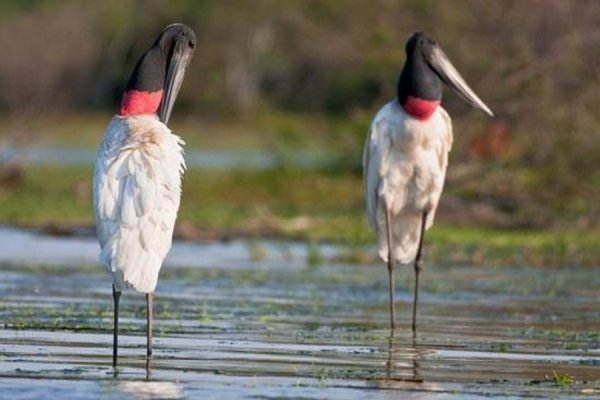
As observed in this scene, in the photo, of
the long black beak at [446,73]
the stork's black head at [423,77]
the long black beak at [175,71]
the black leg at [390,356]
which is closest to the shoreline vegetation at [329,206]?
the long black beak at [446,73]

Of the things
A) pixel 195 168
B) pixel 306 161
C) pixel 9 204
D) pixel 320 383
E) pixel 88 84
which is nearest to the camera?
pixel 320 383

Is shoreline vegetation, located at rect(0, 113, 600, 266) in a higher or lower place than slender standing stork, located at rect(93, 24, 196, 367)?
higher

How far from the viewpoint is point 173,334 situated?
11.1m

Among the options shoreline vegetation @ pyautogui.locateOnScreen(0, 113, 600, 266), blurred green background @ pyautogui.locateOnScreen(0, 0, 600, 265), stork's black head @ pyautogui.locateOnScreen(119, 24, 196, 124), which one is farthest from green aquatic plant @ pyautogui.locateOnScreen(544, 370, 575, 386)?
blurred green background @ pyautogui.locateOnScreen(0, 0, 600, 265)

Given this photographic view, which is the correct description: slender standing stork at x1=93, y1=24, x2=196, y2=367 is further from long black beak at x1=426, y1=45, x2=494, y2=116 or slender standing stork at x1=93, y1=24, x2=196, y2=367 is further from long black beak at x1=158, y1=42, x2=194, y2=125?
long black beak at x1=426, y1=45, x2=494, y2=116

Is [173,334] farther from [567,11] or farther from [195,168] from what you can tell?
[195,168]

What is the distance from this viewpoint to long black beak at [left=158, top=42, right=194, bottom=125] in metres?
10.8

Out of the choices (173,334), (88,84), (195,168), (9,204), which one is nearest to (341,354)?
(173,334)

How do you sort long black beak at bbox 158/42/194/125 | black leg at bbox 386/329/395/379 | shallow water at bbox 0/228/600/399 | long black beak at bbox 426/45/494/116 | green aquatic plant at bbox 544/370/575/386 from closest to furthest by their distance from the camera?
shallow water at bbox 0/228/600/399, green aquatic plant at bbox 544/370/575/386, black leg at bbox 386/329/395/379, long black beak at bbox 158/42/194/125, long black beak at bbox 426/45/494/116

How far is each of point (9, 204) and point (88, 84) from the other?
32.9 meters

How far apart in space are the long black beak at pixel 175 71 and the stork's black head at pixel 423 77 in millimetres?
2320

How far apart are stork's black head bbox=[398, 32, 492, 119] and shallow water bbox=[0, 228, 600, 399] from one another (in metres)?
1.48

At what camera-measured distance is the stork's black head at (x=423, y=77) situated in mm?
12703

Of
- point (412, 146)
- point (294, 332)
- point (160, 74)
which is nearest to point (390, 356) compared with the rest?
point (294, 332)
